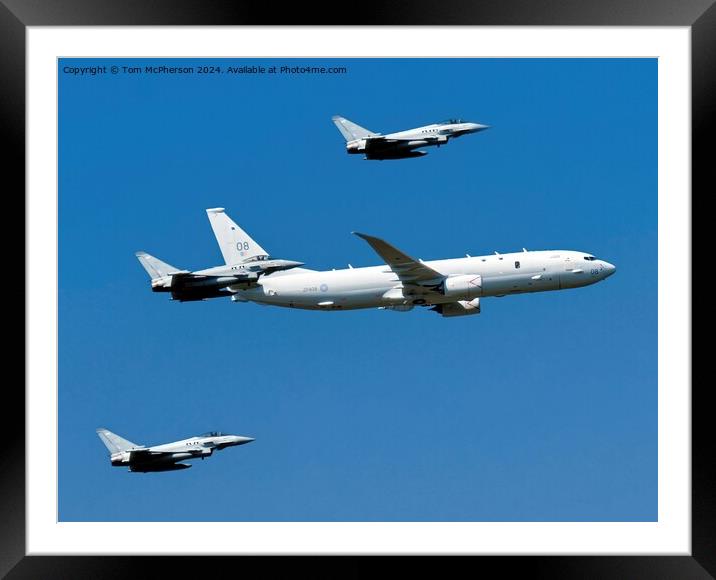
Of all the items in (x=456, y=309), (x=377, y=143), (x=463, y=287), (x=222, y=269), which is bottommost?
(x=456, y=309)

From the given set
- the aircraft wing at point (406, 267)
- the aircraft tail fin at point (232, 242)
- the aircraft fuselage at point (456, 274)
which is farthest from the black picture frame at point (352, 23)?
the aircraft tail fin at point (232, 242)

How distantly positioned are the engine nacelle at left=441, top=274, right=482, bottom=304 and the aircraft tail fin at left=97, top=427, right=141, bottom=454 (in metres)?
14.5

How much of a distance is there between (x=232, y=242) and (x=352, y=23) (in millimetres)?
20945

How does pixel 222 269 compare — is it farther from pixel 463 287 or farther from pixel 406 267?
pixel 463 287

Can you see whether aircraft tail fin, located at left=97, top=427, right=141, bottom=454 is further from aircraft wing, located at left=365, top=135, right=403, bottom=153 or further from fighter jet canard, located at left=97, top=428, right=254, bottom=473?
aircraft wing, located at left=365, top=135, right=403, bottom=153

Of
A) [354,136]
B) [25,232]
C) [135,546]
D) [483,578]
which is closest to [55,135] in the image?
[25,232]

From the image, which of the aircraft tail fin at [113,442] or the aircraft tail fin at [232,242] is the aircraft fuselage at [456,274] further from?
the aircraft tail fin at [113,442]

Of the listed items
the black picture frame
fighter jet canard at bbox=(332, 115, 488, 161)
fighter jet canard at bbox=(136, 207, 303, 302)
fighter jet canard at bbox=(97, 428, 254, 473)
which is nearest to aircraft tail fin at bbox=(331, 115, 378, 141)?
fighter jet canard at bbox=(332, 115, 488, 161)

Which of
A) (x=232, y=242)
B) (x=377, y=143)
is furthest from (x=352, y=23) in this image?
(x=232, y=242)

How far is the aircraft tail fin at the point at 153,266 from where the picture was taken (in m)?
42.0

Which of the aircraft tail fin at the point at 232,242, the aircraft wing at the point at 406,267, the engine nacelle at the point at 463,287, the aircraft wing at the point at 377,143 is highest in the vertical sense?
the aircraft wing at the point at 377,143

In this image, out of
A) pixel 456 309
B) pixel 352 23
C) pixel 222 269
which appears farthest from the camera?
pixel 456 309

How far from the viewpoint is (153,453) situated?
4862 centimetres

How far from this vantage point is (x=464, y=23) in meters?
26.5
